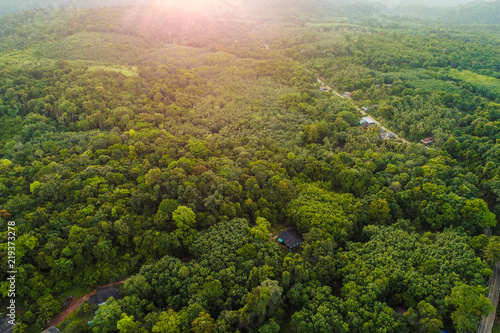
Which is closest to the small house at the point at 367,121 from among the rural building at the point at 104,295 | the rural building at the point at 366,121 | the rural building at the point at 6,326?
the rural building at the point at 366,121

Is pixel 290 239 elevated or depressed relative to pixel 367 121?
depressed

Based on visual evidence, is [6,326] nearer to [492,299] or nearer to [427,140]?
[492,299]

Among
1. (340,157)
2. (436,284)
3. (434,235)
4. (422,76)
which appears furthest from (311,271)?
(422,76)

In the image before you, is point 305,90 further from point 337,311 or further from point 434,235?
point 337,311

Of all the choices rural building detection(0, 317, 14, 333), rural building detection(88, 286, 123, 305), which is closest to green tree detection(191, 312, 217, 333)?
rural building detection(88, 286, 123, 305)

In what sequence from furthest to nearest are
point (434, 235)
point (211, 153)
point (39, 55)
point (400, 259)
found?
1. point (39, 55)
2. point (211, 153)
3. point (434, 235)
4. point (400, 259)

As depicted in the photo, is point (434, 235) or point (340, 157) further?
point (340, 157)

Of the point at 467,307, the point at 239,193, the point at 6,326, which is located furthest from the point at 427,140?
the point at 6,326
